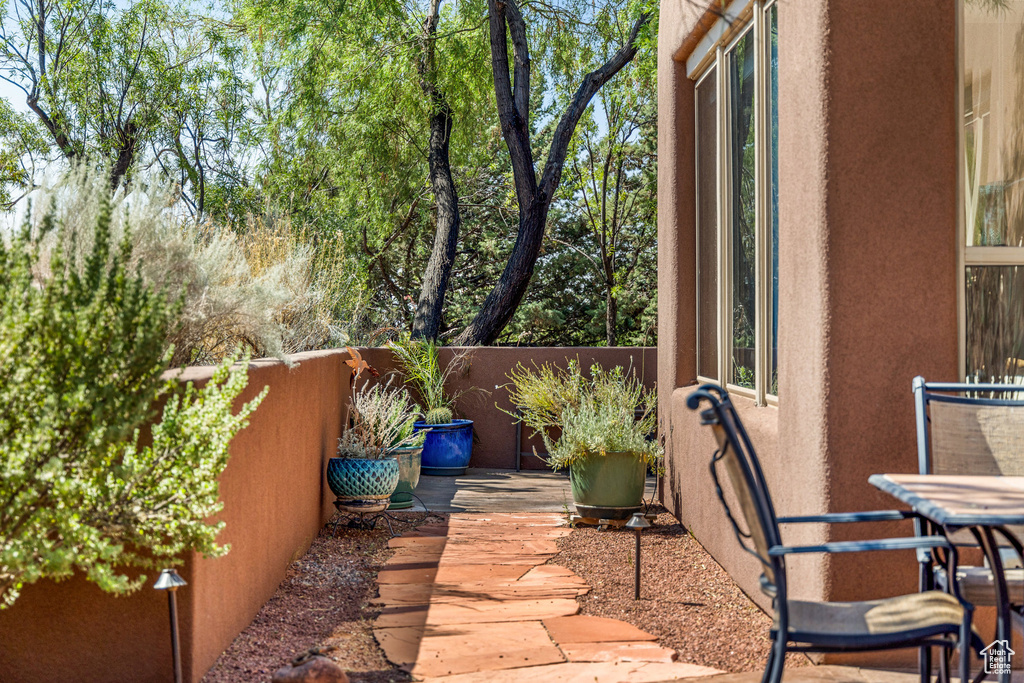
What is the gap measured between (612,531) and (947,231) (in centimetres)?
311

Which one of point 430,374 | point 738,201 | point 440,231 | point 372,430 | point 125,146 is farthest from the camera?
point 125,146

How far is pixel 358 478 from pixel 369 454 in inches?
11.6

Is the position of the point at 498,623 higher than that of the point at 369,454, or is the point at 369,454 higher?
the point at 369,454

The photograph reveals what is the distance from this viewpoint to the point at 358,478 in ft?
17.0

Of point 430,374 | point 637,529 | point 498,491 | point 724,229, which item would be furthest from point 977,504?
point 430,374

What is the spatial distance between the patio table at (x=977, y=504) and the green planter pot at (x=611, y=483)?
3.09 meters

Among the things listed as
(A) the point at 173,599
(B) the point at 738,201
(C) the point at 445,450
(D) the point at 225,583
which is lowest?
(C) the point at 445,450

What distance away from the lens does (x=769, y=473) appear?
380 cm

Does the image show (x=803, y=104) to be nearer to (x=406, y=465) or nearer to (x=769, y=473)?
(x=769, y=473)

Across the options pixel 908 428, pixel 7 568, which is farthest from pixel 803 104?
pixel 7 568

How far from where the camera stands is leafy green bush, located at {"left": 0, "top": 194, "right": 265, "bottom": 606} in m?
2.21

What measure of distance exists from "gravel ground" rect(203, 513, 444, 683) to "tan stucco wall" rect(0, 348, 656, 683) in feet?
0.25

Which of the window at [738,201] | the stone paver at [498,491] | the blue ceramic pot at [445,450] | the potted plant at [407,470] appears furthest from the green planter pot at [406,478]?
the window at [738,201]

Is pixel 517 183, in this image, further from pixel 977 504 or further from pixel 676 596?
pixel 977 504
